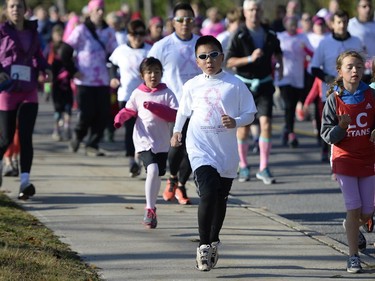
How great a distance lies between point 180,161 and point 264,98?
2.24 meters

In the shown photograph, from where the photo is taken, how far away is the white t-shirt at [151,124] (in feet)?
34.2

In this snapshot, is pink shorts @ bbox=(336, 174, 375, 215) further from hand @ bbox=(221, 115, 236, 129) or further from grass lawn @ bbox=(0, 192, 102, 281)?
grass lawn @ bbox=(0, 192, 102, 281)

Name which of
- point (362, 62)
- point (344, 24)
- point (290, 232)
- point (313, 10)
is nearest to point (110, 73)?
point (344, 24)

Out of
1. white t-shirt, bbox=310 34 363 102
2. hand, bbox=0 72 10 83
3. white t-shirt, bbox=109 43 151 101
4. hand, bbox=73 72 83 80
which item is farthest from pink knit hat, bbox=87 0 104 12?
hand, bbox=0 72 10 83

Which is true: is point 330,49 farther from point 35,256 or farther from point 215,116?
point 35,256

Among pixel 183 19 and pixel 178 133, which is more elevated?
pixel 183 19

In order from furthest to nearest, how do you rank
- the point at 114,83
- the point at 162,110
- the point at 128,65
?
the point at 114,83 < the point at 128,65 < the point at 162,110

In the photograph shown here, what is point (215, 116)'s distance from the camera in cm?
845

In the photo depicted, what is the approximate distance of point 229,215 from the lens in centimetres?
1078

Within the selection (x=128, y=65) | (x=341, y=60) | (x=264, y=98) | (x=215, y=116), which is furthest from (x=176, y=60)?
(x=341, y=60)

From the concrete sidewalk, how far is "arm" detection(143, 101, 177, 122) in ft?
3.09

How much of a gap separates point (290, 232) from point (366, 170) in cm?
162

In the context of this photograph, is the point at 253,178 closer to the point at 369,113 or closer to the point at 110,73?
the point at 110,73

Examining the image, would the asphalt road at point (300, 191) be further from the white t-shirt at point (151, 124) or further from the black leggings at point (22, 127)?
the black leggings at point (22, 127)
